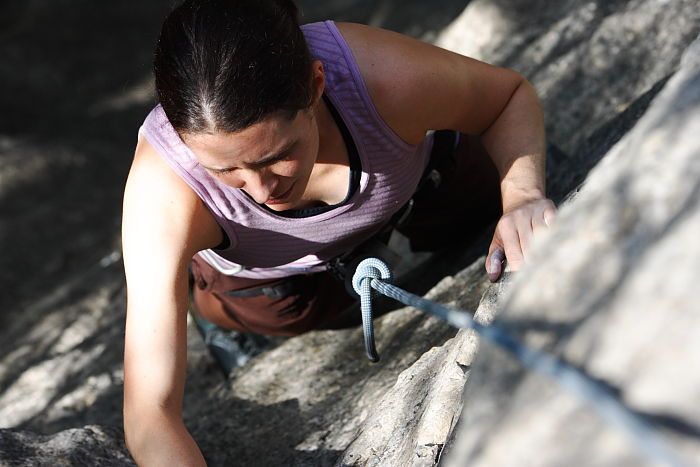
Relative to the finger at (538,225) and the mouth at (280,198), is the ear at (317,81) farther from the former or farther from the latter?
the finger at (538,225)

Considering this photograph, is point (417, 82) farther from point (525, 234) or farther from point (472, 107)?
point (525, 234)

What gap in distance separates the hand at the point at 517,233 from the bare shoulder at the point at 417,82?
300mm

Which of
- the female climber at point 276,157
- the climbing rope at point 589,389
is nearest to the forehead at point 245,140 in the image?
the female climber at point 276,157

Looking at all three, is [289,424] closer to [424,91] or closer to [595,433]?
[424,91]

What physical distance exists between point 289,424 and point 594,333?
1125 mm

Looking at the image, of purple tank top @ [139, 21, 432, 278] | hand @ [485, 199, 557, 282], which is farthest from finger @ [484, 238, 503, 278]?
purple tank top @ [139, 21, 432, 278]

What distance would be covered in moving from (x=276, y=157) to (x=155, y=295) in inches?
12.7

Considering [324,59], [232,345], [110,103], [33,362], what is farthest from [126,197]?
[110,103]

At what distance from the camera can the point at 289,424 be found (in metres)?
1.80

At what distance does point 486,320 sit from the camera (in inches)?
55.2

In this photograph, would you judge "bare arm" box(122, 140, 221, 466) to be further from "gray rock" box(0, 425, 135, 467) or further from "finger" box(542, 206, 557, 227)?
"finger" box(542, 206, 557, 227)

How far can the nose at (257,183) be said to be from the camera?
1.43m

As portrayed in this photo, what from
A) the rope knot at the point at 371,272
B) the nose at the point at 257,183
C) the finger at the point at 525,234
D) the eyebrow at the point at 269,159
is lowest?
the rope knot at the point at 371,272

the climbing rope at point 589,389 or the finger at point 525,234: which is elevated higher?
the climbing rope at point 589,389
